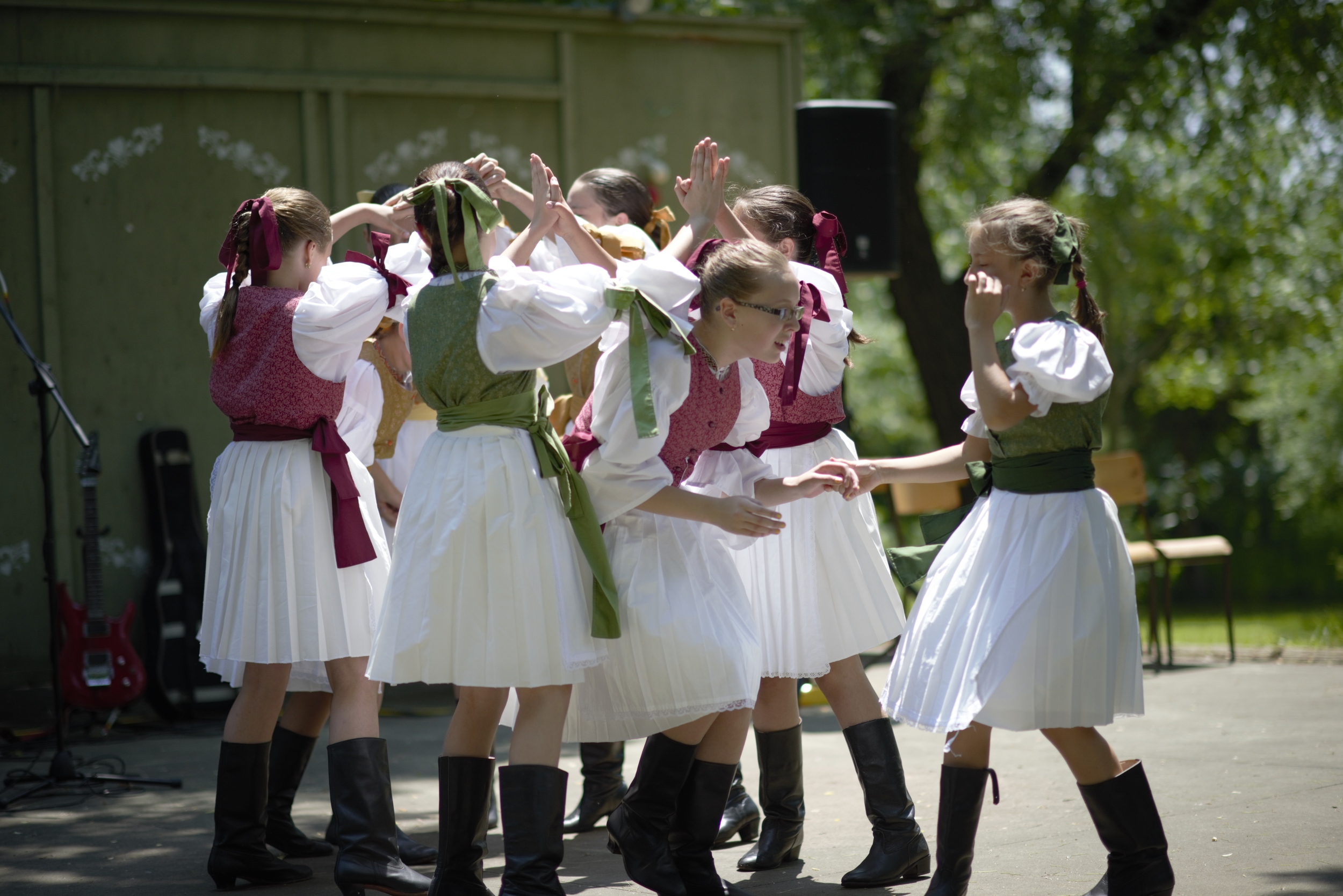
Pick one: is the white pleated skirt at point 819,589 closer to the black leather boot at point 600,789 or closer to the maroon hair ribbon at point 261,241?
the black leather boot at point 600,789

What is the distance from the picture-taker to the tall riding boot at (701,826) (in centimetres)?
316

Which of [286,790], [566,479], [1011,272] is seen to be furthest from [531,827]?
[1011,272]

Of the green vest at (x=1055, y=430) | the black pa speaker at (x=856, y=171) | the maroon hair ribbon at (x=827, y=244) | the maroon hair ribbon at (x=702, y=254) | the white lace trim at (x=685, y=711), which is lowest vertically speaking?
the white lace trim at (x=685, y=711)

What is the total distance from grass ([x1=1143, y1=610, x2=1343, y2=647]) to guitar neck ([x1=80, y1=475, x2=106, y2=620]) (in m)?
6.20

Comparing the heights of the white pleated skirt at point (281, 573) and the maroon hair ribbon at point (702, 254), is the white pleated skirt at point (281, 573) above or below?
below

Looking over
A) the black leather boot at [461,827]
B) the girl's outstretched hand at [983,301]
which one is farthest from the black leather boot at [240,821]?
the girl's outstretched hand at [983,301]

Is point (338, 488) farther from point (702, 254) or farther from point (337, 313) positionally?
point (702, 254)

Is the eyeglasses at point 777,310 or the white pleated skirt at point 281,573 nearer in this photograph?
the eyeglasses at point 777,310

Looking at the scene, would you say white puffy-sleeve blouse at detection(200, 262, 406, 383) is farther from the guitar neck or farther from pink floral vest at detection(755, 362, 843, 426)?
the guitar neck

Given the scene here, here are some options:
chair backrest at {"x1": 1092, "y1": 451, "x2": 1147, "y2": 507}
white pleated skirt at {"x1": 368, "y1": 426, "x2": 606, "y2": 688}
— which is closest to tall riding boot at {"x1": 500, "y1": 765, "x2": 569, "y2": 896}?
white pleated skirt at {"x1": 368, "y1": 426, "x2": 606, "y2": 688}

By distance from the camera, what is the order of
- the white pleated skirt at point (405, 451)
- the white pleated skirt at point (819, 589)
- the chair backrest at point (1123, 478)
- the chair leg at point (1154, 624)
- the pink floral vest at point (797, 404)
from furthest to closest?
1. the chair backrest at point (1123, 478)
2. the chair leg at point (1154, 624)
3. the white pleated skirt at point (405, 451)
4. the pink floral vest at point (797, 404)
5. the white pleated skirt at point (819, 589)

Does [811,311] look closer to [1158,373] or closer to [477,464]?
[477,464]

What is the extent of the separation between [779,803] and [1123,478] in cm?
464

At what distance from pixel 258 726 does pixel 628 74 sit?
16.9 feet
